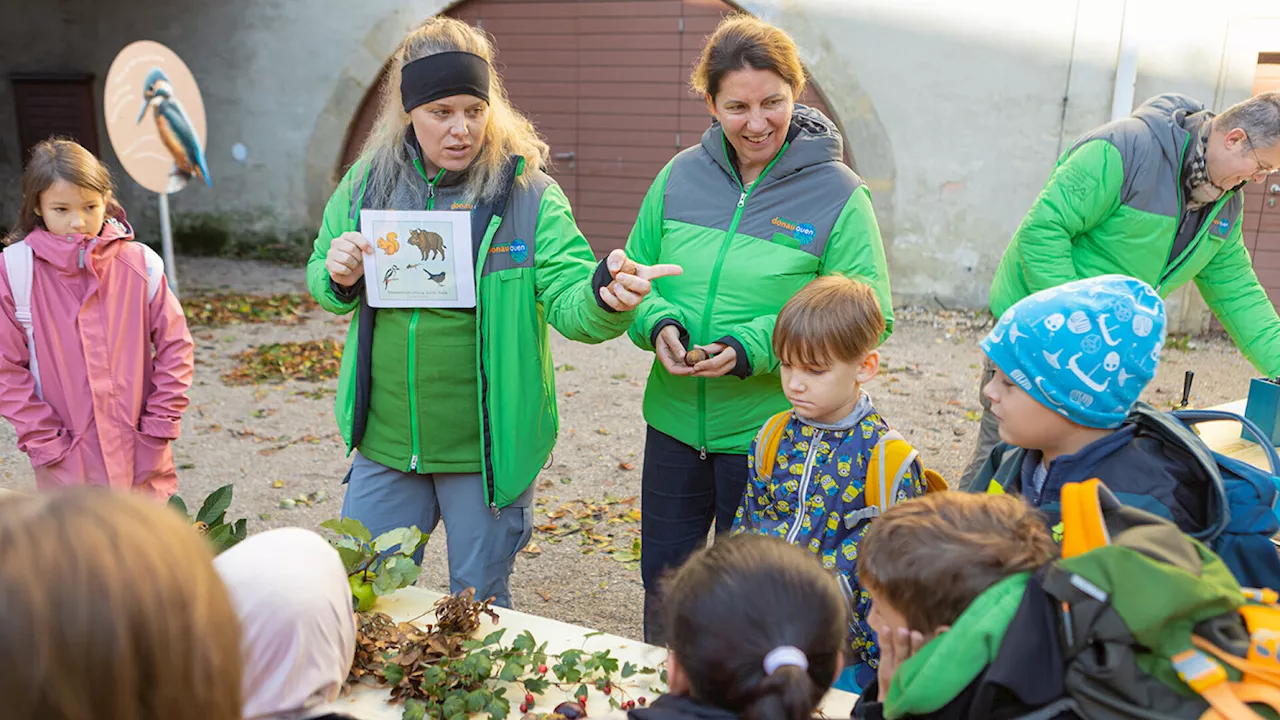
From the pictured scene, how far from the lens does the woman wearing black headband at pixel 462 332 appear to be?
2.64 meters

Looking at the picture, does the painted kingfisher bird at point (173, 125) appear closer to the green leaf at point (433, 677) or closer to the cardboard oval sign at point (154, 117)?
the cardboard oval sign at point (154, 117)

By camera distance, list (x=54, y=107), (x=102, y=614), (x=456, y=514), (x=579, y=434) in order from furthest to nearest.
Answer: (x=54, y=107) → (x=579, y=434) → (x=456, y=514) → (x=102, y=614)

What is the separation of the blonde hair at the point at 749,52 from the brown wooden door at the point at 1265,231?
710cm

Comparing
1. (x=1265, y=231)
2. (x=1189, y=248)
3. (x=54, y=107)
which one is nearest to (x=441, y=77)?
(x=1189, y=248)

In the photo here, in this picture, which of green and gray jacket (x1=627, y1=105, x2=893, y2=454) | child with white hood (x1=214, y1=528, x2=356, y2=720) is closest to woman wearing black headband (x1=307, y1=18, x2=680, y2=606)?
green and gray jacket (x1=627, y1=105, x2=893, y2=454)

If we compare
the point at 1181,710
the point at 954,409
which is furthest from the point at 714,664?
the point at 954,409

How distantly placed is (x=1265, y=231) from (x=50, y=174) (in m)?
8.84

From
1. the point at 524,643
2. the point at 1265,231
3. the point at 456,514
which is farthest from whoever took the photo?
the point at 1265,231

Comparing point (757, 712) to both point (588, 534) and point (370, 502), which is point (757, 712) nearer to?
point (370, 502)

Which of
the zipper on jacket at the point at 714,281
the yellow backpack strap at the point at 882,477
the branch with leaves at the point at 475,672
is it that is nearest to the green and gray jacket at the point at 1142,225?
the zipper on jacket at the point at 714,281

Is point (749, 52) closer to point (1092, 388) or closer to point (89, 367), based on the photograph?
point (1092, 388)

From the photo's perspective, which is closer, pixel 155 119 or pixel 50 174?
pixel 50 174

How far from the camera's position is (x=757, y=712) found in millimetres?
1241

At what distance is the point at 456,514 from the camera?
9.13 feet
